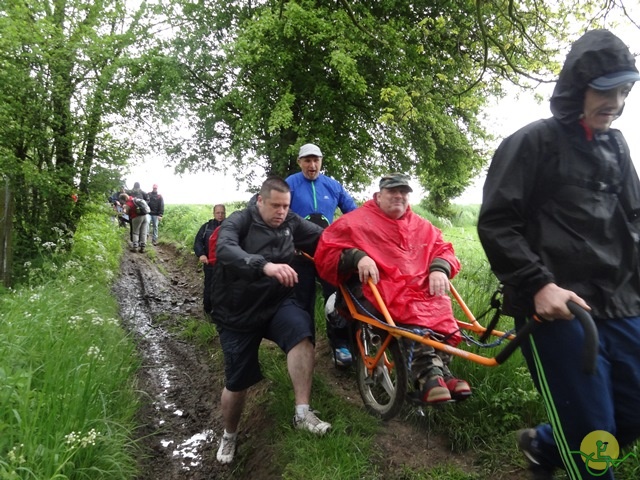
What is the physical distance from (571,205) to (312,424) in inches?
90.6

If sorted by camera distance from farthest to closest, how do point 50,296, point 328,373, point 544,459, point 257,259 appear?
point 50,296 → point 328,373 → point 257,259 → point 544,459

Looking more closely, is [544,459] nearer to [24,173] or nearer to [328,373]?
[328,373]

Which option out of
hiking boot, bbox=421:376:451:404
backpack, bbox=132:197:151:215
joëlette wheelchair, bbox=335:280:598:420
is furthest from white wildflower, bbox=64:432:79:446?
backpack, bbox=132:197:151:215

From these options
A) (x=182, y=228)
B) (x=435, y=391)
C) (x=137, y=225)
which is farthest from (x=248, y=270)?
(x=182, y=228)

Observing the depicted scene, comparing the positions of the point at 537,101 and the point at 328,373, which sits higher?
the point at 537,101

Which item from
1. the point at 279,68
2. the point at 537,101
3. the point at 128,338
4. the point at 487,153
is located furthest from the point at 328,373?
the point at 537,101

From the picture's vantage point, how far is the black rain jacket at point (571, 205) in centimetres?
181

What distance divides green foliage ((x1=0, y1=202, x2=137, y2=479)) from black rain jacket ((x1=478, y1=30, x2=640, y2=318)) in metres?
2.46

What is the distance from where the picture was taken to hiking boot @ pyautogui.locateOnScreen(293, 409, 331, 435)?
3.18m

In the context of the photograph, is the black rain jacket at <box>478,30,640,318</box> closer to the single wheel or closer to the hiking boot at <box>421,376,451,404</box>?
the hiking boot at <box>421,376,451,404</box>

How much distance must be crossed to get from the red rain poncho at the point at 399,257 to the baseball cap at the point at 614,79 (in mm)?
1697

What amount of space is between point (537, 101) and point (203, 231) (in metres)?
6.93

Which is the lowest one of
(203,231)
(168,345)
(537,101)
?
(168,345)

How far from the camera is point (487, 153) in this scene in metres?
9.08
